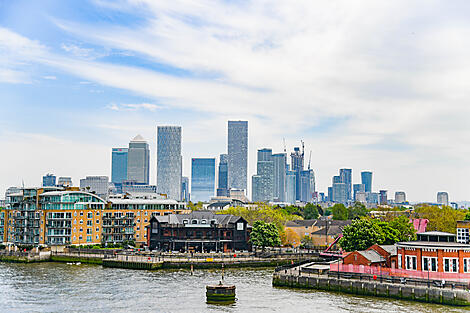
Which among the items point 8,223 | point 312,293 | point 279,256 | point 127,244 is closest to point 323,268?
point 312,293

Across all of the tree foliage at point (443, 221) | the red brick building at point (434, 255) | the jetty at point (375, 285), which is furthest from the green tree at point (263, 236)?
the red brick building at point (434, 255)

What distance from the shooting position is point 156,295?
72.7 metres

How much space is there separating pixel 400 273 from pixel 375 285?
476 centimetres

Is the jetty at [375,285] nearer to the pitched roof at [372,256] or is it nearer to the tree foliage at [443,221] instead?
the pitched roof at [372,256]

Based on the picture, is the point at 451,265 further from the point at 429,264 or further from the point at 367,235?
the point at 367,235

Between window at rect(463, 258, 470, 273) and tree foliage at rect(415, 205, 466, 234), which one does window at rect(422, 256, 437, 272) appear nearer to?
window at rect(463, 258, 470, 273)

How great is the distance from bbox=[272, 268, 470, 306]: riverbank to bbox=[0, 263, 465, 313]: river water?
4.77 ft

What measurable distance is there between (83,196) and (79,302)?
69943 mm

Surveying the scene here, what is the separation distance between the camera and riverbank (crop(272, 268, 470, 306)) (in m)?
63.8

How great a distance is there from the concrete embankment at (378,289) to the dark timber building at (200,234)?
44.3m

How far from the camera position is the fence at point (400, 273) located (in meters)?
69.2

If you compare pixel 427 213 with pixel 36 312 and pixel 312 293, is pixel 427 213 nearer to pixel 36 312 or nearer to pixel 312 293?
pixel 312 293

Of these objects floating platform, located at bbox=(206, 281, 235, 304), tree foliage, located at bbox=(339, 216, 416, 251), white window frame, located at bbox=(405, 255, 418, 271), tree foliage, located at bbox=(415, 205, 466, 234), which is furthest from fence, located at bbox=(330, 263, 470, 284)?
tree foliage, located at bbox=(415, 205, 466, 234)

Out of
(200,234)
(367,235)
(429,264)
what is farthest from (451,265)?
(200,234)
